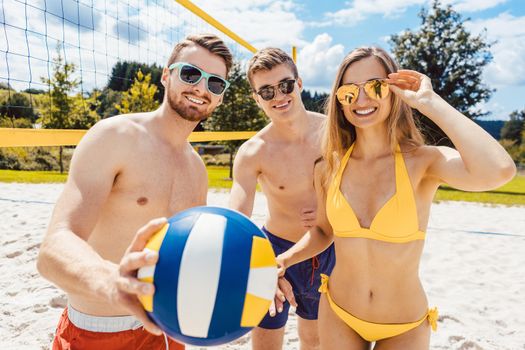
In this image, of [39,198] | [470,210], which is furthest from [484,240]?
[39,198]

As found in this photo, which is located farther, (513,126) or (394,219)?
(513,126)

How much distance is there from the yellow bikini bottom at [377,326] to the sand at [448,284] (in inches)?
58.8

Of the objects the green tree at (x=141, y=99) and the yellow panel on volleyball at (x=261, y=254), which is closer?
the yellow panel on volleyball at (x=261, y=254)

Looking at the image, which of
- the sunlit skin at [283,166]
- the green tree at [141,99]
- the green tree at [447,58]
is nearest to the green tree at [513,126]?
the green tree at [447,58]

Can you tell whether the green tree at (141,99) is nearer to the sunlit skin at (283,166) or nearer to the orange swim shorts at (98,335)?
the sunlit skin at (283,166)

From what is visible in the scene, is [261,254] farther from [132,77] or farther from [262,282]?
[132,77]

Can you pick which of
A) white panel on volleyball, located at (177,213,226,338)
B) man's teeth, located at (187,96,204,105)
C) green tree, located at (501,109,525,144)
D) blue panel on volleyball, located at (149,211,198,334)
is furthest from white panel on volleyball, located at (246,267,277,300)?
green tree, located at (501,109,525,144)

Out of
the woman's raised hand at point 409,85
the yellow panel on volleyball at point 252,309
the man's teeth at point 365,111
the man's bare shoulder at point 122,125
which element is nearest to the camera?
the yellow panel on volleyball at point 252,309

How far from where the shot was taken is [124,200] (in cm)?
163

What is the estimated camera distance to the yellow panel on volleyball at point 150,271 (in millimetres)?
981

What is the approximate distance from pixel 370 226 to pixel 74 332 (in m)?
1.37

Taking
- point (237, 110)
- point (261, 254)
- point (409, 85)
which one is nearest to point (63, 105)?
point (237, 110)

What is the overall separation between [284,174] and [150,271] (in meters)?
1.80

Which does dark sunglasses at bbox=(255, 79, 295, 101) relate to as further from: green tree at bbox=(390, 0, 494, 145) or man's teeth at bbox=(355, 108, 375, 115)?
green tree at bbox=(390, 0, 494, 145)
